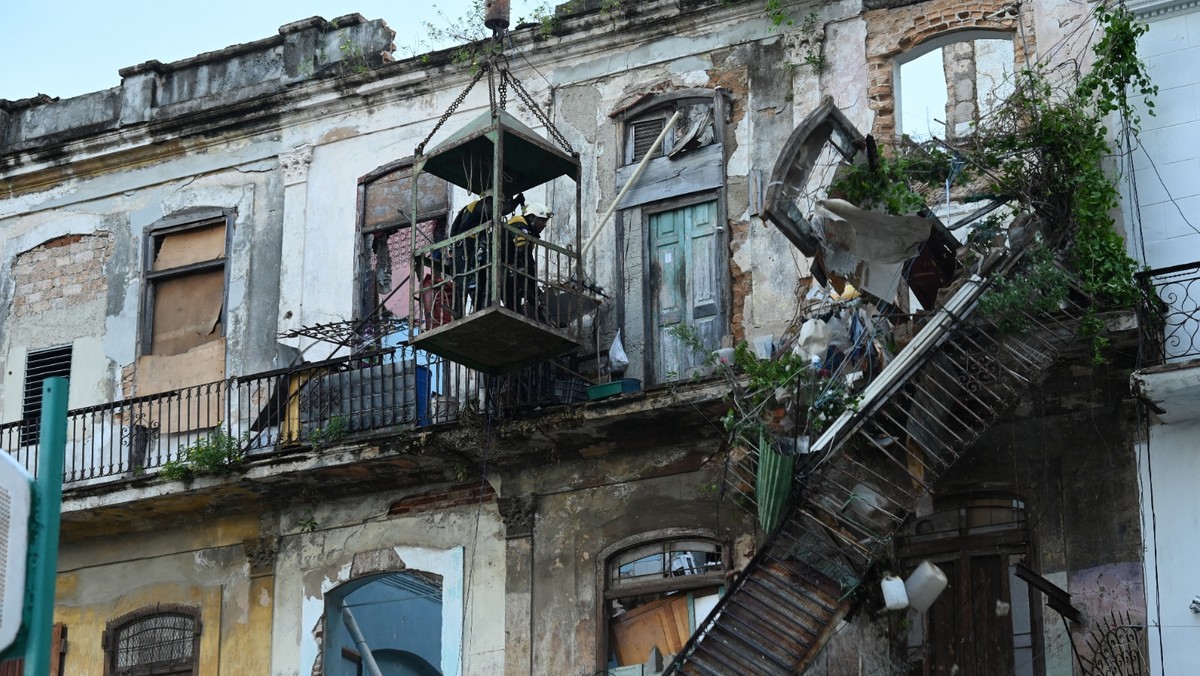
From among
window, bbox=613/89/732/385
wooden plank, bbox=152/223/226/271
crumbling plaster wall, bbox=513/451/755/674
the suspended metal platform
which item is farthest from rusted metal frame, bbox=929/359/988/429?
wooden plank, bbox=152/223/226/271

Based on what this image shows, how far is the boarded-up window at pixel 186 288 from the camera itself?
18.1m

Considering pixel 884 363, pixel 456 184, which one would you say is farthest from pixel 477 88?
pixel 884 363

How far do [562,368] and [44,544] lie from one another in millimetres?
9040

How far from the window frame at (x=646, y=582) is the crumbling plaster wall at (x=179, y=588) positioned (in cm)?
316

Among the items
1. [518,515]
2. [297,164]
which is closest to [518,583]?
[518,515]

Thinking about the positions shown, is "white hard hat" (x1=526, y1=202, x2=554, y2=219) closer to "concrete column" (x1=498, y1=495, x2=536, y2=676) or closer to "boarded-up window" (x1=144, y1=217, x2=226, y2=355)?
"concrete column" (x1=498, y1=495, x2=536, y2=676)

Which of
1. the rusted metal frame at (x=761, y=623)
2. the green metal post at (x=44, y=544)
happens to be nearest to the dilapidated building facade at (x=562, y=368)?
the rusted metal frame at (x=761, y=623)

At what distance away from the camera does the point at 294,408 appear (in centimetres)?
1689

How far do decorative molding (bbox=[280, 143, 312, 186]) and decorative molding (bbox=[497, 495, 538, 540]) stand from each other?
13.4ft

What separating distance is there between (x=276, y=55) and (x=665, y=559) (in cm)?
669

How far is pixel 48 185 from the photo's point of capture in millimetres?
19312

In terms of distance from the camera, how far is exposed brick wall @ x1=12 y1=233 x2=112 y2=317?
61.6 feet

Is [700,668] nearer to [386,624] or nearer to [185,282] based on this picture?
[185,282]

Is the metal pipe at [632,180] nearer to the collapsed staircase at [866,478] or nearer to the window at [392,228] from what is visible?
the window at [392,228]
